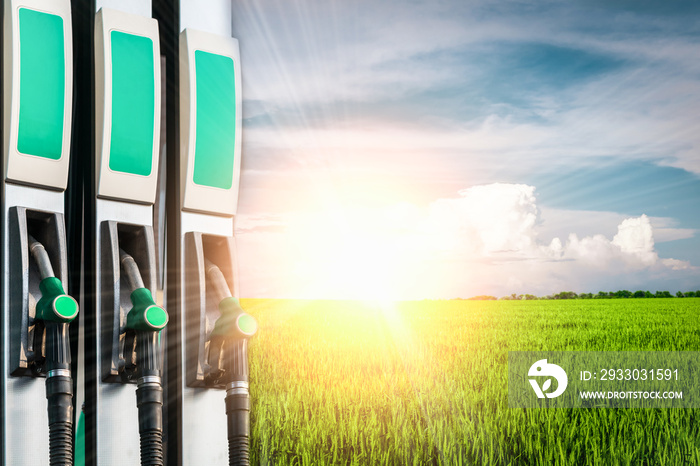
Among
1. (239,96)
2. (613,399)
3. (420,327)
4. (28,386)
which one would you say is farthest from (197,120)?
(420,327)

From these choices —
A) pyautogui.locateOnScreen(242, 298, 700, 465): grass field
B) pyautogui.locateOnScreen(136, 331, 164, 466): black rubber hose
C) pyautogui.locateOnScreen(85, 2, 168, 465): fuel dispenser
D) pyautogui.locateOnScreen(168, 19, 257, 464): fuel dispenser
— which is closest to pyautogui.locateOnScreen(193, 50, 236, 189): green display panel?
pyautogui.locateOnScreen(168, 19, 257, 464): fuel dispenser

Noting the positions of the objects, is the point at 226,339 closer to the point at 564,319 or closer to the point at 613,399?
the point at 613,399

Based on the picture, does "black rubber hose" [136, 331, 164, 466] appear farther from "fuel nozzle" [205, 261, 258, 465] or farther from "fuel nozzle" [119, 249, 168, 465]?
"fuel nozzle" [205, 261, 258, 465]

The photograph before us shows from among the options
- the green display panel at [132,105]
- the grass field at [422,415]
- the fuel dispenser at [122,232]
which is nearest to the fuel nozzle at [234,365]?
the fuel dispenser at [122,232]

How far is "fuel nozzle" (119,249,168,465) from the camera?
1628mm

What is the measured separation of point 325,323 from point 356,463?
5990 millimetres

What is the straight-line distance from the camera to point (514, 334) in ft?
26.5

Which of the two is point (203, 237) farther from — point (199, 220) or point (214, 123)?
point (214, 123)

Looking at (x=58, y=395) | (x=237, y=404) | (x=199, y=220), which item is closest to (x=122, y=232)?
(x=199, y=220)

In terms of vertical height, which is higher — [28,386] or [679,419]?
[28,386]

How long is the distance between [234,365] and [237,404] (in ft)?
0.36

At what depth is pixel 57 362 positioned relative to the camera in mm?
1609

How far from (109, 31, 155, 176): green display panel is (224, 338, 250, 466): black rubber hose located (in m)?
0.60

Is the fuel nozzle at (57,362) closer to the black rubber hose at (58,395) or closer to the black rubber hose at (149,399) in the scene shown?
the black rubber hose at (58,395)
